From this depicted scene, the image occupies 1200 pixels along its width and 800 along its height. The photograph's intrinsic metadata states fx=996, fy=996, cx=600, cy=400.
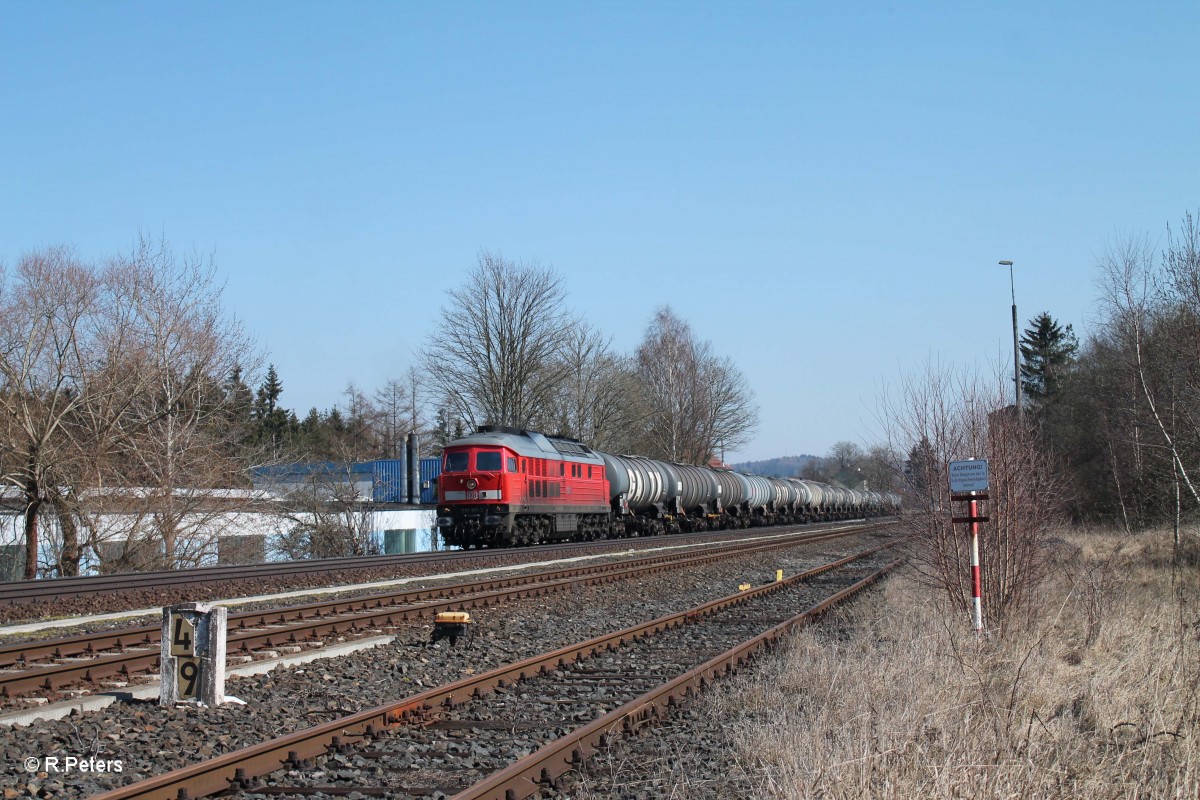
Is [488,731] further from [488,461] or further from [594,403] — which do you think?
[594,403]

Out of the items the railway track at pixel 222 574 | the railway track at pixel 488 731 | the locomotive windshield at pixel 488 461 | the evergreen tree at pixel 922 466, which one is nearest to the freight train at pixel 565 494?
the locomotive windshield at pixel 488 461

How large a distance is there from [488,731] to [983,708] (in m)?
3.38

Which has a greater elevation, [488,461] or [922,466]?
[488,461]

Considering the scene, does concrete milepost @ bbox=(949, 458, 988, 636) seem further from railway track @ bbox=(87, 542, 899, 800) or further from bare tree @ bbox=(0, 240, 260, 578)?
bare tree @ bbox=(0, 240, 260, 578)

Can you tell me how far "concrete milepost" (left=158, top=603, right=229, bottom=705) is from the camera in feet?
26.0

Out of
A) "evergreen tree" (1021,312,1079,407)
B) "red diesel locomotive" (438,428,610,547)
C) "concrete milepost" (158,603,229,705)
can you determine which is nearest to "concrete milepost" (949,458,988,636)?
"concrete milepost" (158,603,229,705)

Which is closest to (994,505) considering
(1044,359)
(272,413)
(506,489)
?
(506,489)

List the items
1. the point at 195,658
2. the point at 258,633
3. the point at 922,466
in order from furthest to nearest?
the point at 922,466, the point at 258,633, the point at 195,658

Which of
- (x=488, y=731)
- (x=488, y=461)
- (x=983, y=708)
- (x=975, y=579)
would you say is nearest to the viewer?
(x=983, y=708)

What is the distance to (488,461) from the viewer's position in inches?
1082

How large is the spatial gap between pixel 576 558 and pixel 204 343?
13396 mm

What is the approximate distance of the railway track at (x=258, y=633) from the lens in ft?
29.0

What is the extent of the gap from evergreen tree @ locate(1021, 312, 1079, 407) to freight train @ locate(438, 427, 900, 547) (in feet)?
50.8

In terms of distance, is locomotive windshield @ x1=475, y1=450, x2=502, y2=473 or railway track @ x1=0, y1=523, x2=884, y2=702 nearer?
railway track @ x1=0, y1=523, x2=884, y2=702
